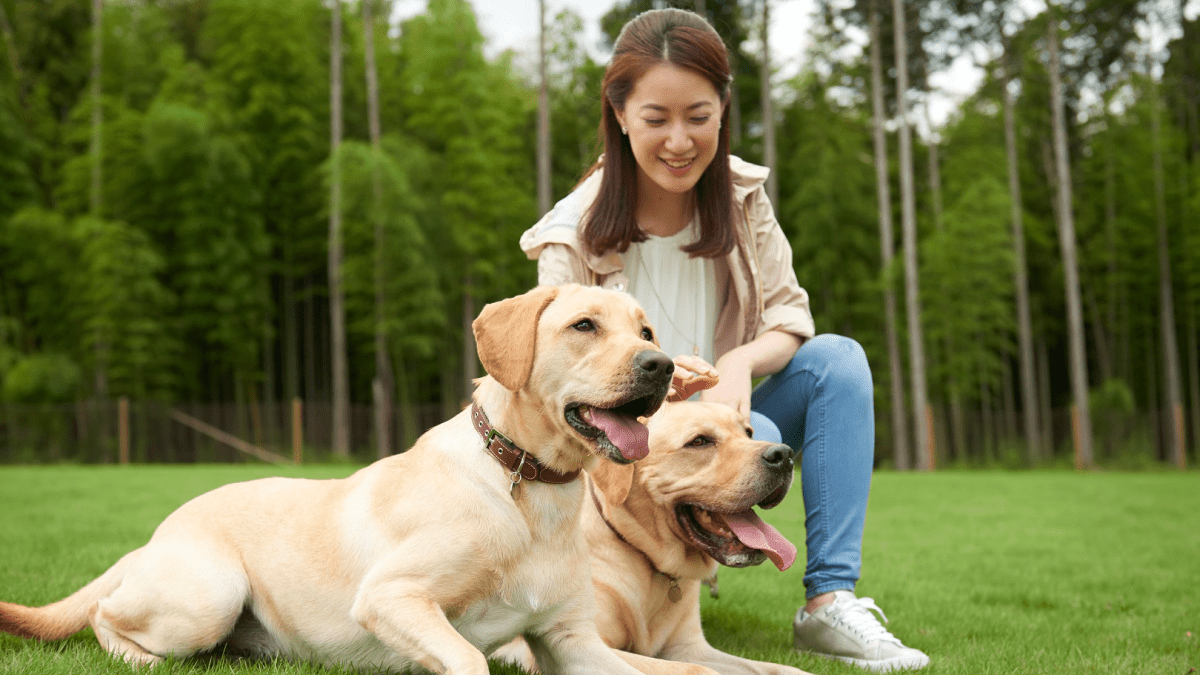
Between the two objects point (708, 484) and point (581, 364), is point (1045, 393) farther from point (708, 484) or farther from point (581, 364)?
point (581, 364)

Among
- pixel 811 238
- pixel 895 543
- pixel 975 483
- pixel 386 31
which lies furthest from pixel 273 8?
pixel 895 543

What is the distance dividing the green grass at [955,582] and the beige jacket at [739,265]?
1.17 meters

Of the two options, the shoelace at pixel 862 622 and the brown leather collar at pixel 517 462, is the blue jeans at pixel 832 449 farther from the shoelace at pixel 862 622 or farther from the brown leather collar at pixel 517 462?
the brown leather collar at pixel 517 462

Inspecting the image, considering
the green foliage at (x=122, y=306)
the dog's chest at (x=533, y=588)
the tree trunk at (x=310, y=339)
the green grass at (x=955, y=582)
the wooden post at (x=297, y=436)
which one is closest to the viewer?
the dog's chest at (x=533, y=588)

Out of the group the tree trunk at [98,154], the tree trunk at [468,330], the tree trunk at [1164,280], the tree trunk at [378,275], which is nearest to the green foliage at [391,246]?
the tree trunk at [378,275]

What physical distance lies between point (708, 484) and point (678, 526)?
0.21 metres

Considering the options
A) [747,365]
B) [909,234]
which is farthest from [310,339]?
[747,365]

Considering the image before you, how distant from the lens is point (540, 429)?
234 cm

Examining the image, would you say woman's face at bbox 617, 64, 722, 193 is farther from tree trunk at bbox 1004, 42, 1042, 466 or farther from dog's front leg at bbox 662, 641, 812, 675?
tree trunk at bbox 1004, 42, 1042, 466

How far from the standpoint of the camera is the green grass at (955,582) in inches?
111

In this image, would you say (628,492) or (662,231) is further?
(662,231)

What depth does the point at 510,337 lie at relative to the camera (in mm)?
2295

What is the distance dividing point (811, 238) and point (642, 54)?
878 inches

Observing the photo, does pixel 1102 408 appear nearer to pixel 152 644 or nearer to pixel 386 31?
pixel 386 31
